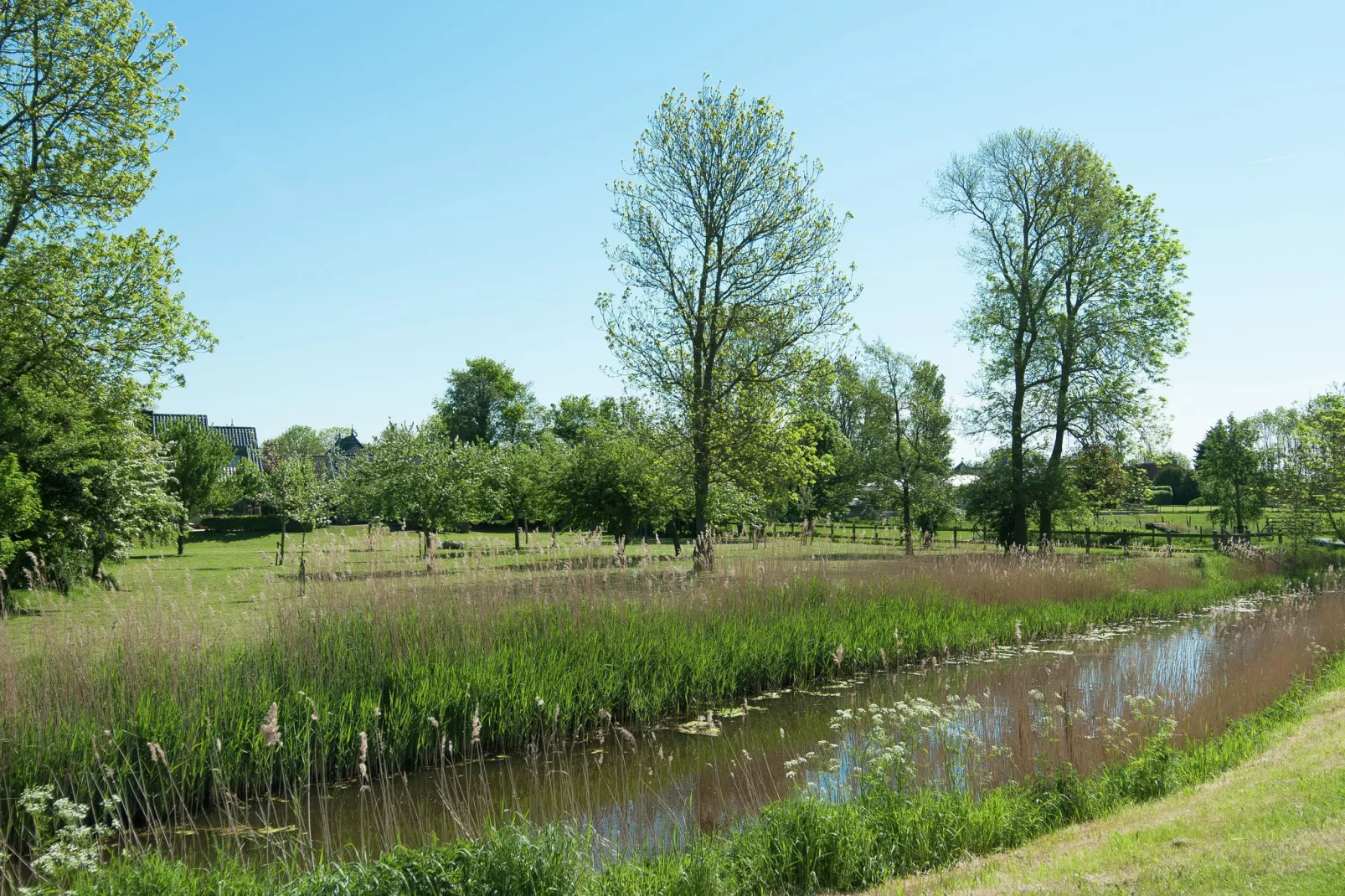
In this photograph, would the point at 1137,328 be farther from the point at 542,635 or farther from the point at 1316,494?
the point at 542,635

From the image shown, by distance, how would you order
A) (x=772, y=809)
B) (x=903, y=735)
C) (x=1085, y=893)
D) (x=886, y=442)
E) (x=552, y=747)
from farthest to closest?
(x=886, y=442), (x=552, y=747), (x=903, y=735), (x=772, y=809), (x=1085, y=893)

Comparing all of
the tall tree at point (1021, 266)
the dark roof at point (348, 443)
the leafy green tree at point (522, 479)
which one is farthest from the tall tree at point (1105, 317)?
the dark roof at point (348, 443)

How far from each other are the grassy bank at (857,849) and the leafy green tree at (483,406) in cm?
6946

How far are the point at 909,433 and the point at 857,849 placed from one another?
34355 mm

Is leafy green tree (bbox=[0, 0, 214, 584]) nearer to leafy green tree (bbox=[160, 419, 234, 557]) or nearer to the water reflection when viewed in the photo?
the water reflection

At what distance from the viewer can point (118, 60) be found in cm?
1962

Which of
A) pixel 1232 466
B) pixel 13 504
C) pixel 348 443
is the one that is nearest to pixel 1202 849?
pixel 13 504

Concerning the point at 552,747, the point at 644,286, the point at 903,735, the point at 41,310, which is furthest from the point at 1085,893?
the point at 41,310

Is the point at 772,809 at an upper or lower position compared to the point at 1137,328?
lower

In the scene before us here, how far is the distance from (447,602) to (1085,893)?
7.24 meters

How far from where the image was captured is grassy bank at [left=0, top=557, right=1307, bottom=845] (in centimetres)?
669

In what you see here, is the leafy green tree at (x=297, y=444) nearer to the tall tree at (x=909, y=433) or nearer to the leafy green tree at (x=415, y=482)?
the leafy green tree at (x=415, y=482)

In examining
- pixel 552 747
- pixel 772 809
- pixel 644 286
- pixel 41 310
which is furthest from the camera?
pixel 644 286

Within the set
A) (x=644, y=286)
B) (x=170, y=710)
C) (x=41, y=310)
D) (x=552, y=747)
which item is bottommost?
(x=552, y=747)
